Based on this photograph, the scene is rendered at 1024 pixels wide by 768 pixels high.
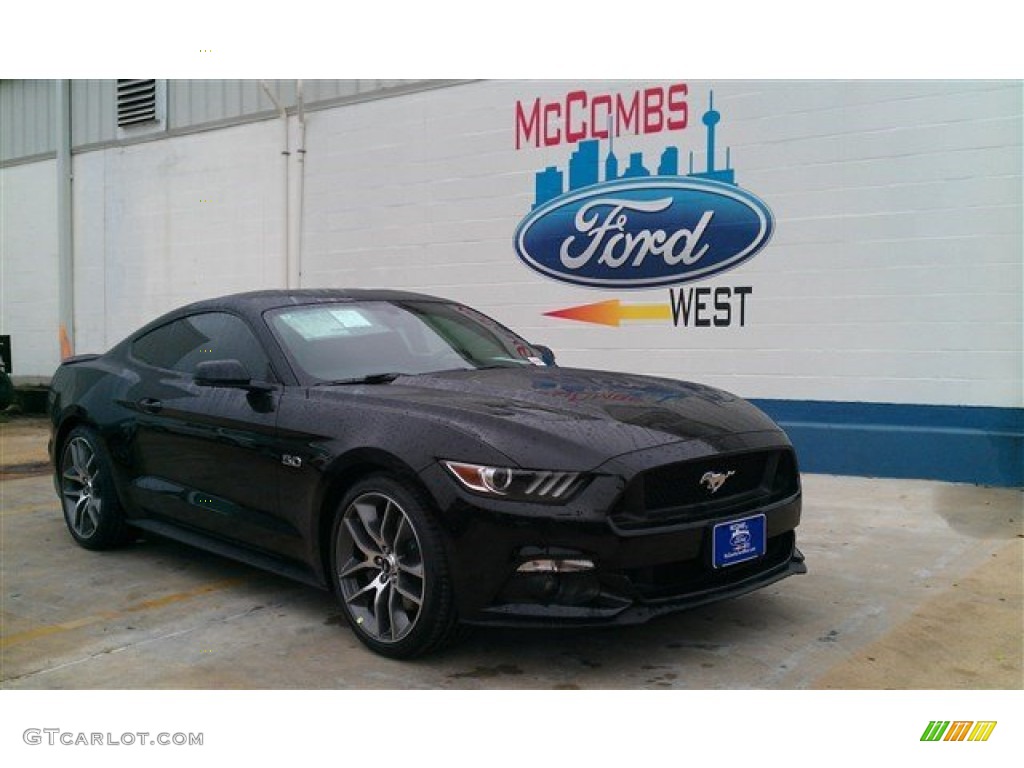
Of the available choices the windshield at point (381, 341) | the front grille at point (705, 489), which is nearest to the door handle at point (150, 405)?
the windshield at point (381, 341)

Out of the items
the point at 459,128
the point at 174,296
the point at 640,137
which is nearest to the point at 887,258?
the point at 640,137

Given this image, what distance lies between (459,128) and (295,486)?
583 centimetres

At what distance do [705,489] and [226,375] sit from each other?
2048 mm

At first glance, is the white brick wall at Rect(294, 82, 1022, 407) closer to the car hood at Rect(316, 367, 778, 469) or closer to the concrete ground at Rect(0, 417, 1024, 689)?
the concrete ground at Rect(0, 417, 1024, 689)

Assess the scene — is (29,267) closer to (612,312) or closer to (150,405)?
(612,312)

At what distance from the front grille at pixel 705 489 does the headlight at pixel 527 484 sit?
175 mm

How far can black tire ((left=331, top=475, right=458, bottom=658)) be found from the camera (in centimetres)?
323

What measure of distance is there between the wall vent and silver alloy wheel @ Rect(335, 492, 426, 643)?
27.7 ft

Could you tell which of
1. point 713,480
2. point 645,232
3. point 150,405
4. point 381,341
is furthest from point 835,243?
point 150,405

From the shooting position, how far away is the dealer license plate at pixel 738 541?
10.7ft

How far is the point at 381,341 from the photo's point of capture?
430cm

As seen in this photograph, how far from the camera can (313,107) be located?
9.94 metres

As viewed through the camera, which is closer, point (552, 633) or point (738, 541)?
point (738, 541)
